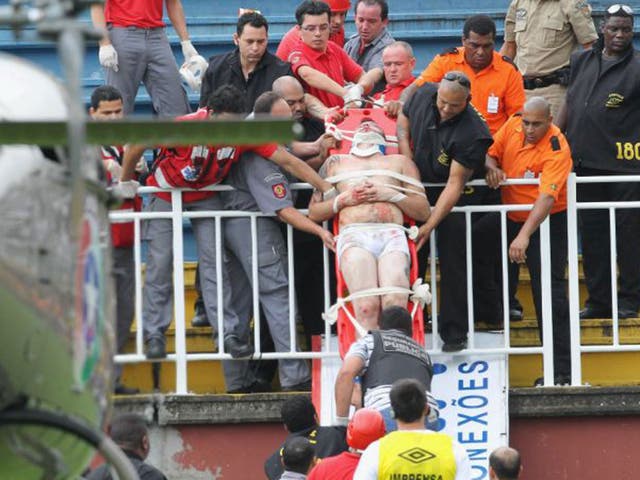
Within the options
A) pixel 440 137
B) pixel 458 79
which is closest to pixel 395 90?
pixel 440 137

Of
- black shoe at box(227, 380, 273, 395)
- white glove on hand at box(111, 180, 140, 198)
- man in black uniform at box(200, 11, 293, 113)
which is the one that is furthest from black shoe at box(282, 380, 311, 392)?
man in black uniform at box(200, 11, 293, 113)

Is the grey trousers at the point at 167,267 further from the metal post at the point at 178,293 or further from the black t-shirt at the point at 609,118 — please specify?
the black t-shirt at the point at 609,118

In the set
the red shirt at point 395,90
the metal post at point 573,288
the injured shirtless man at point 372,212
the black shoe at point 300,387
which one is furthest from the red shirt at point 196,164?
the metal post at point 573,288

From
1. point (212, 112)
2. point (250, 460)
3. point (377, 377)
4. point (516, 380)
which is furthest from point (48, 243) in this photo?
point (516, 380)

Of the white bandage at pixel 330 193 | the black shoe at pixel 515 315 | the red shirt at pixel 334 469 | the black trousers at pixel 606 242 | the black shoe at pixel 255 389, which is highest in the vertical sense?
the white bandage at pixel 330 193

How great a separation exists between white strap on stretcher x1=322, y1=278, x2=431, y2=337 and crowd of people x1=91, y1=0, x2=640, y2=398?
0.03 meters

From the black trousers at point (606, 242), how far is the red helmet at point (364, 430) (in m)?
2.79

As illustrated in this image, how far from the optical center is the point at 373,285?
9.58 metres

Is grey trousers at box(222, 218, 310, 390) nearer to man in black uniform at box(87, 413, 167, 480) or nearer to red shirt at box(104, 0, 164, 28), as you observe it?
red shirt at box(104, 0, 164, 28)

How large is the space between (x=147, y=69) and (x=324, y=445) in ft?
10.8

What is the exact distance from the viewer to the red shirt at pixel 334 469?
318 inches

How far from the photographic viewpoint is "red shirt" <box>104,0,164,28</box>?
443 inches

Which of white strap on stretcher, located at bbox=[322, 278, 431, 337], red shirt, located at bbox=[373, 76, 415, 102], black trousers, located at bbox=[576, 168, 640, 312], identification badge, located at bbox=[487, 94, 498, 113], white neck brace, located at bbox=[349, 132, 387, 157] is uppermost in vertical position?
red shirt, located at bbox=[373, 76, 415, 102]

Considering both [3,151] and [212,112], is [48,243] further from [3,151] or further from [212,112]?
[212,112]
